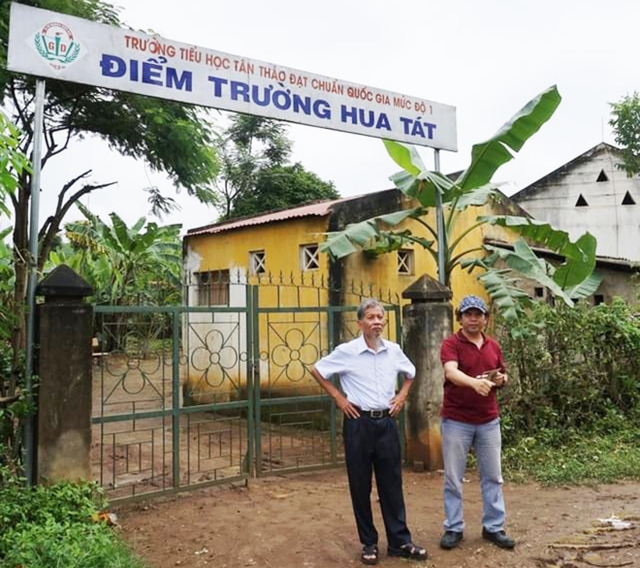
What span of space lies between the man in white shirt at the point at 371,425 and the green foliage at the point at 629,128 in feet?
52.9

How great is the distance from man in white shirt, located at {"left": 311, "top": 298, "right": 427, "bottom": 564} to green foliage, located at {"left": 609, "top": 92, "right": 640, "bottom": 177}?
52.9 ft

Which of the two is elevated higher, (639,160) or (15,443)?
(639,160)

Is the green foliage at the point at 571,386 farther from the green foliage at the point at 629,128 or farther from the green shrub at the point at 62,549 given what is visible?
the green foliage at the point at 629,128

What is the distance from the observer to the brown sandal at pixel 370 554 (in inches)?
145

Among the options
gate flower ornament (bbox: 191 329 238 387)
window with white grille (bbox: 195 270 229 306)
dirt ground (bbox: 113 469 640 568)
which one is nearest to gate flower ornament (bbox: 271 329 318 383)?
gate flower ornament (bbox: 191 329 238 387)

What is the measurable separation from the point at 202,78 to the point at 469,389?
136 inches

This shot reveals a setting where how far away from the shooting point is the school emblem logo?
4.41 metres

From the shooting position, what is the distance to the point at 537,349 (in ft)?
21.9

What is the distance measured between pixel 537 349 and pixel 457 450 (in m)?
3.20

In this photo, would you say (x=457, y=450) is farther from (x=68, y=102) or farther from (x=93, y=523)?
(x=68, y=102)

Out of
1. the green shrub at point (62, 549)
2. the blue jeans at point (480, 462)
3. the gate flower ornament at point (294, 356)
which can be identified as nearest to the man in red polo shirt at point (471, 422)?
the blue jeans at point (480, 462)

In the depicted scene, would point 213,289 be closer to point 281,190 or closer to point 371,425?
point 371,425

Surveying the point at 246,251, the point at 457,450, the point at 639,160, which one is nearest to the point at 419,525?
the point at 457,450

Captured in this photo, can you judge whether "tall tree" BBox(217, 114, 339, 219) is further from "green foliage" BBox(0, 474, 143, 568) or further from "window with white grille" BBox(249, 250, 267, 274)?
→ "green foliage" BBox(0, 474, 143, 568)
